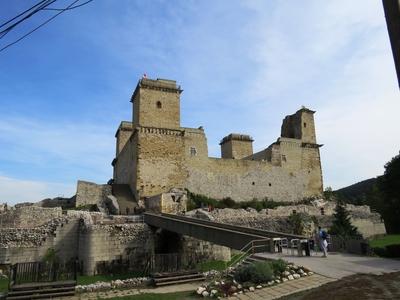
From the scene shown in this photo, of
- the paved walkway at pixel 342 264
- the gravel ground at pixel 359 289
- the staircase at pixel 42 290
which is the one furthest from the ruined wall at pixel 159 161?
the gravel ground at pixel 359 289

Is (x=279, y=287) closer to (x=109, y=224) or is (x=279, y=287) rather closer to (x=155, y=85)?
(x=109, y=224)

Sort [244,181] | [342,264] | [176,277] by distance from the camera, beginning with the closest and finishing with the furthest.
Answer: [342,264] < [176,277] < [244,181]

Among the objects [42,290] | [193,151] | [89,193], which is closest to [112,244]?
[42,290]

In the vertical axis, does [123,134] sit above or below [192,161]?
above

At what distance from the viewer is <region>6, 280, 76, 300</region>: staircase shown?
A: 1288cm

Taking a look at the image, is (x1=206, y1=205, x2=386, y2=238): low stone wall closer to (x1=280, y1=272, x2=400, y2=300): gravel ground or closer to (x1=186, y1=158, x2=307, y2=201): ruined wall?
(x1=186, y1=158, x2=307, y2=201): ruined wall

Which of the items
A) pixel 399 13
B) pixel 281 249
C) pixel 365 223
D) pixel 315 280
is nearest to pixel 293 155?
pixel 365 223

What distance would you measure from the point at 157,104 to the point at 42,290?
24.8 meters

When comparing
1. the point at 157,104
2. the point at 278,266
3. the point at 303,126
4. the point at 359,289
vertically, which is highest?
the point at 157,104

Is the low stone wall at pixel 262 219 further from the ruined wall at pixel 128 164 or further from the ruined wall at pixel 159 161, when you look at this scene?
the ruined wall at pixel 128 164

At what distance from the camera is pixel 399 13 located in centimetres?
490

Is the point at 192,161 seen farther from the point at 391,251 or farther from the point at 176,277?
the point at 391,251

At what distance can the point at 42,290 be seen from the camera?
1313 cm

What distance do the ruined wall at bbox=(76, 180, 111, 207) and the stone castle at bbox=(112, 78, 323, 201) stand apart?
308cm
